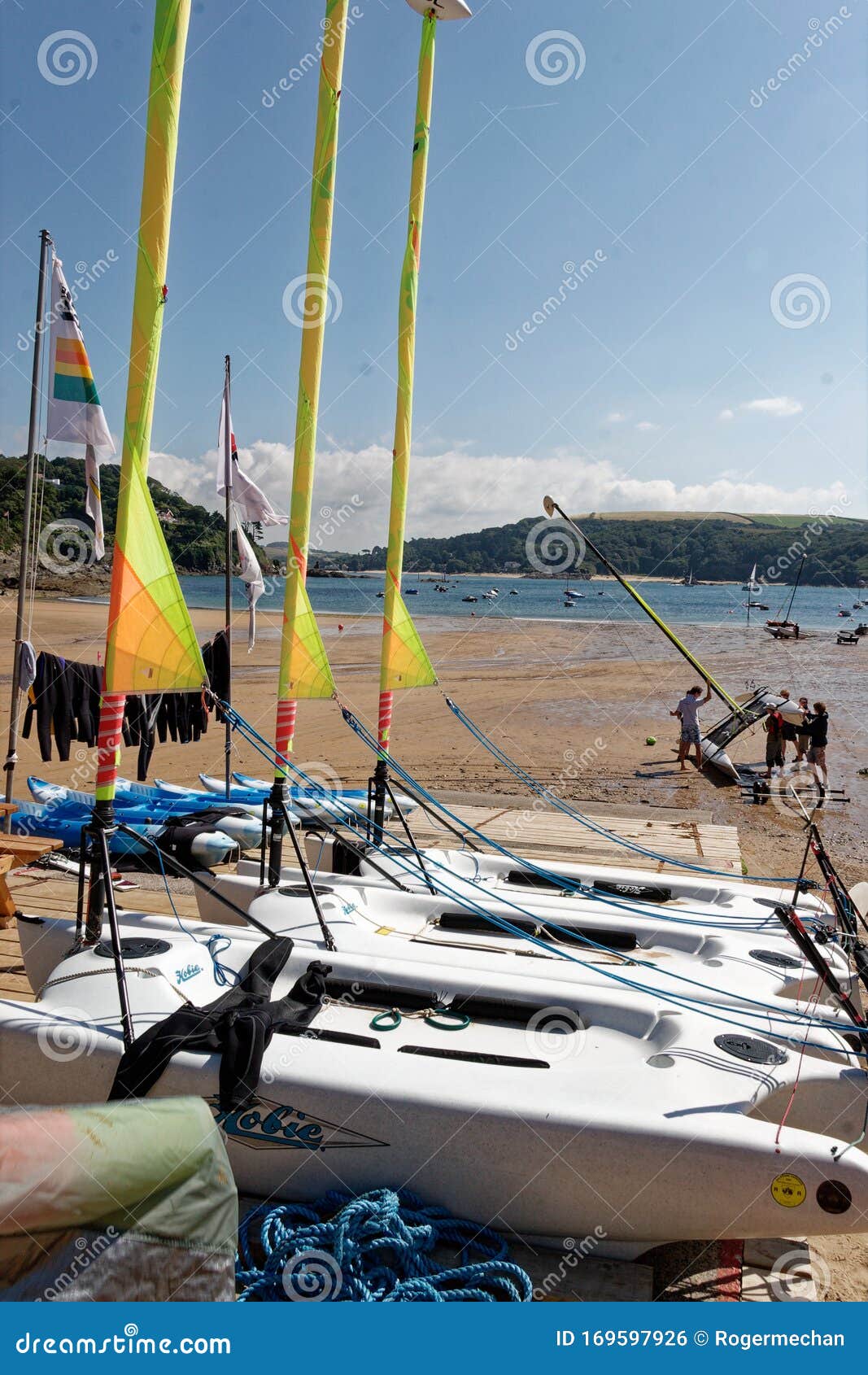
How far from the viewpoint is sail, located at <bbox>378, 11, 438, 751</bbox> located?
9.06 metres

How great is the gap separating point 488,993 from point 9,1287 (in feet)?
10.5

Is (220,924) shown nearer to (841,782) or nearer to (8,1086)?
(8,1086)

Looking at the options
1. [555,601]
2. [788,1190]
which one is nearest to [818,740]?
[788,1190]

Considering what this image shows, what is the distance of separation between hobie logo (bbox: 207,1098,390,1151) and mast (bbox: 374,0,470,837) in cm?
478

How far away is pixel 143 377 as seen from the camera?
525 centimetres

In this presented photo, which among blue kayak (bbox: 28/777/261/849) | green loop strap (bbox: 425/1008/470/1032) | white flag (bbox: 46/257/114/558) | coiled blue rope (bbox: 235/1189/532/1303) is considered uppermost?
white flag (bbox: 46/257/114/558)

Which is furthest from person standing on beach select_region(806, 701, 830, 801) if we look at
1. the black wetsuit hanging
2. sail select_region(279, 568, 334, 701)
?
the black wetsuit hanging

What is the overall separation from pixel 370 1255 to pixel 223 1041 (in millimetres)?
1190

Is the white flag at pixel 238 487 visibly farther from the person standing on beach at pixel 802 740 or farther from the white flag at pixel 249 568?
the person standing on beach at pixel 802 740

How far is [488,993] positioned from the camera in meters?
5.34

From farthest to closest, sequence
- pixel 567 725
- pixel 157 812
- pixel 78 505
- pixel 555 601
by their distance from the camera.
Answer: pixel 555 601
pixel 567 725
pixel 78 505
pixel 157 812

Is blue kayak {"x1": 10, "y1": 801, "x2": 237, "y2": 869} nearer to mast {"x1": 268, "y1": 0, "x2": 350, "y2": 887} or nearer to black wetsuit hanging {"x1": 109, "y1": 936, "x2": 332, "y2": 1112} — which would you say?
mast {"x1": 268, "y1": 0, "x2": 350, "y2": 887}

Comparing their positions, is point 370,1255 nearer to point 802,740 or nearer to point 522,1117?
point 522,1117

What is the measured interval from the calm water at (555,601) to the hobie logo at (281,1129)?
46672 mm
